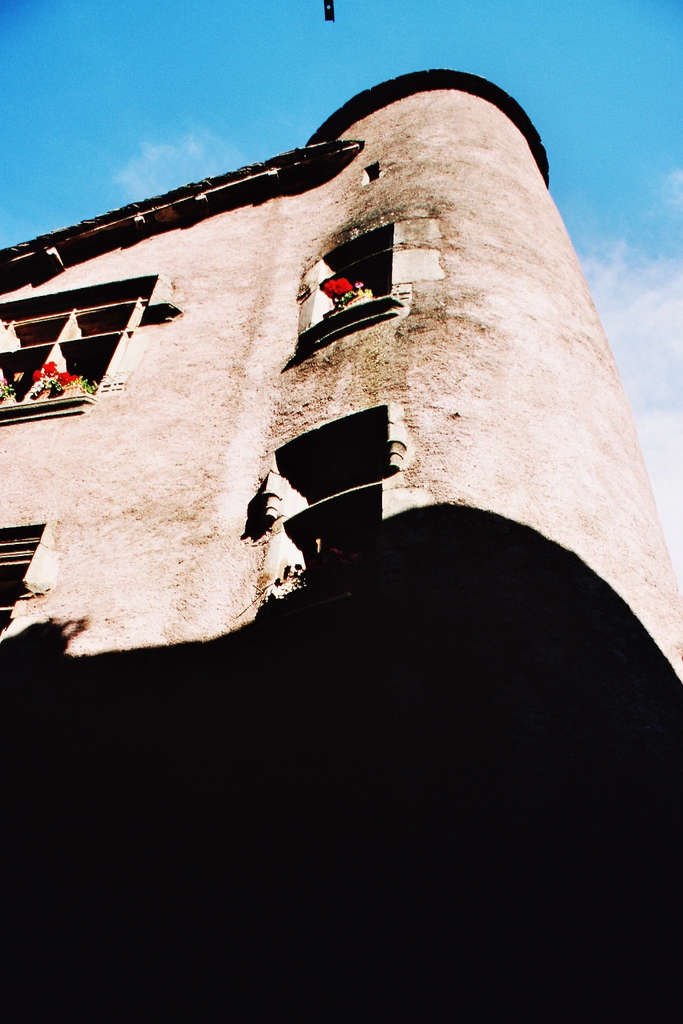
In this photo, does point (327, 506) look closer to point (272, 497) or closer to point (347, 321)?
point (272, 497)

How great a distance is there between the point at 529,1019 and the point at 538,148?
40.2ft

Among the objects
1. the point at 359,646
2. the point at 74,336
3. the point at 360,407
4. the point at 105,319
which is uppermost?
the point at 105,319

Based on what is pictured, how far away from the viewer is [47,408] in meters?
6.52

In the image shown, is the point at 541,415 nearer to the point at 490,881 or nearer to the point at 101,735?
the point at 490,881

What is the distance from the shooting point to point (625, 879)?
2527 millimetres

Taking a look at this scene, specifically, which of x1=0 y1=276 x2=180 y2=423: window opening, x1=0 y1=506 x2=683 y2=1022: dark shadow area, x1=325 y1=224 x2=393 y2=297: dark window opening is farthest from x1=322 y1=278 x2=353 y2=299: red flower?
x1=0 y1=506 x2=683 y2=1022: dark shadow area

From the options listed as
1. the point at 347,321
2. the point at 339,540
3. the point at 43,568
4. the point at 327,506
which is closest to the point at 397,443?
the point at 327,506

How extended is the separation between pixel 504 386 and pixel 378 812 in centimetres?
317

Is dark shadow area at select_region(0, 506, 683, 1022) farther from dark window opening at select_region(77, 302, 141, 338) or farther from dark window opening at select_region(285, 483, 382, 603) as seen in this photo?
dark window opening at select_region(77, 302, 141, 338)

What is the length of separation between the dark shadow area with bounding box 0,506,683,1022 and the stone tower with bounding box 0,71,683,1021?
1 cm

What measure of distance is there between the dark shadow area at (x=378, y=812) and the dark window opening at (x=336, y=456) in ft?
3.59

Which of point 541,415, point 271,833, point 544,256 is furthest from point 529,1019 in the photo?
point 544,256

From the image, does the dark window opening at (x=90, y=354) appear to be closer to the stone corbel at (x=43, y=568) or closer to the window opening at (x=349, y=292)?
the window opening at (x=349, y=292)

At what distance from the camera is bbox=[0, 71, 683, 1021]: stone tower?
2480mm
